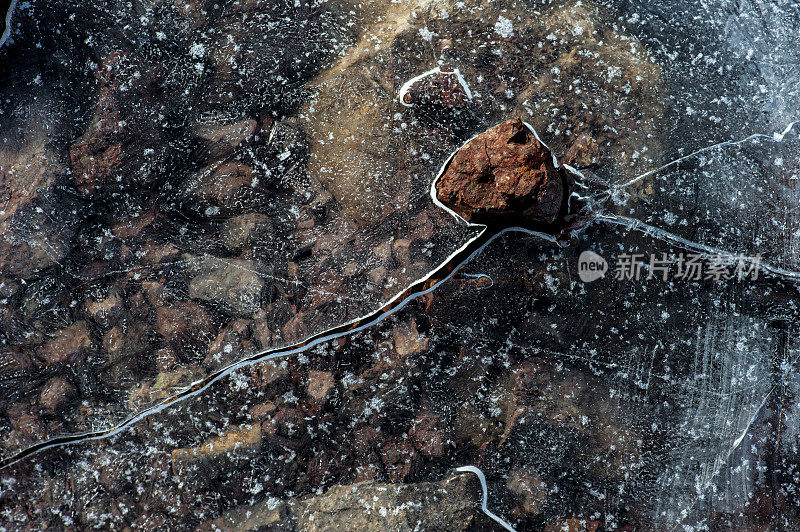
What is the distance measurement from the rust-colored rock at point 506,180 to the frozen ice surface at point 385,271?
0.31ft

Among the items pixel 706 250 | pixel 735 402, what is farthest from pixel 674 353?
pixel 706 250

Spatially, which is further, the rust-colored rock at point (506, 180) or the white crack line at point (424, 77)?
the white crack line at point (424, 77)

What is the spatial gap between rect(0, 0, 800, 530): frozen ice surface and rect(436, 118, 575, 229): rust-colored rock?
96 millimetres

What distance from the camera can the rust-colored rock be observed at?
1.57 m

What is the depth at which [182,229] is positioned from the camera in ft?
5.71

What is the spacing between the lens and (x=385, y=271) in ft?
5.61

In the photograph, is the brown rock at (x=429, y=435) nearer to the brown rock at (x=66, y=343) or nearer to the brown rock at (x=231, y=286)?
the brown rock at (x=231, y=286)

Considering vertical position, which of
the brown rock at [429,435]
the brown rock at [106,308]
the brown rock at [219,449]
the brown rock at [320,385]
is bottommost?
the brown rock at [429,435]

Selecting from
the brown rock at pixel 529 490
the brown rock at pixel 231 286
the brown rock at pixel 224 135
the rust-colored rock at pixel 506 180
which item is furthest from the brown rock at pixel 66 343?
the brown rock at pixel 529 490

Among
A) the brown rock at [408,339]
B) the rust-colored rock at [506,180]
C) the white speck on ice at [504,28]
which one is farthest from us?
the white speck on ice at [504,28]

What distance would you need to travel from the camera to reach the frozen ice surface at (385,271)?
166 centimetres

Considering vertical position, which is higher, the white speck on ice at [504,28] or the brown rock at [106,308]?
the white speck on ice at [504,28]

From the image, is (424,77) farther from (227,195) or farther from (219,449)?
(219,449)

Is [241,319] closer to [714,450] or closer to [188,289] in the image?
[188,289]
